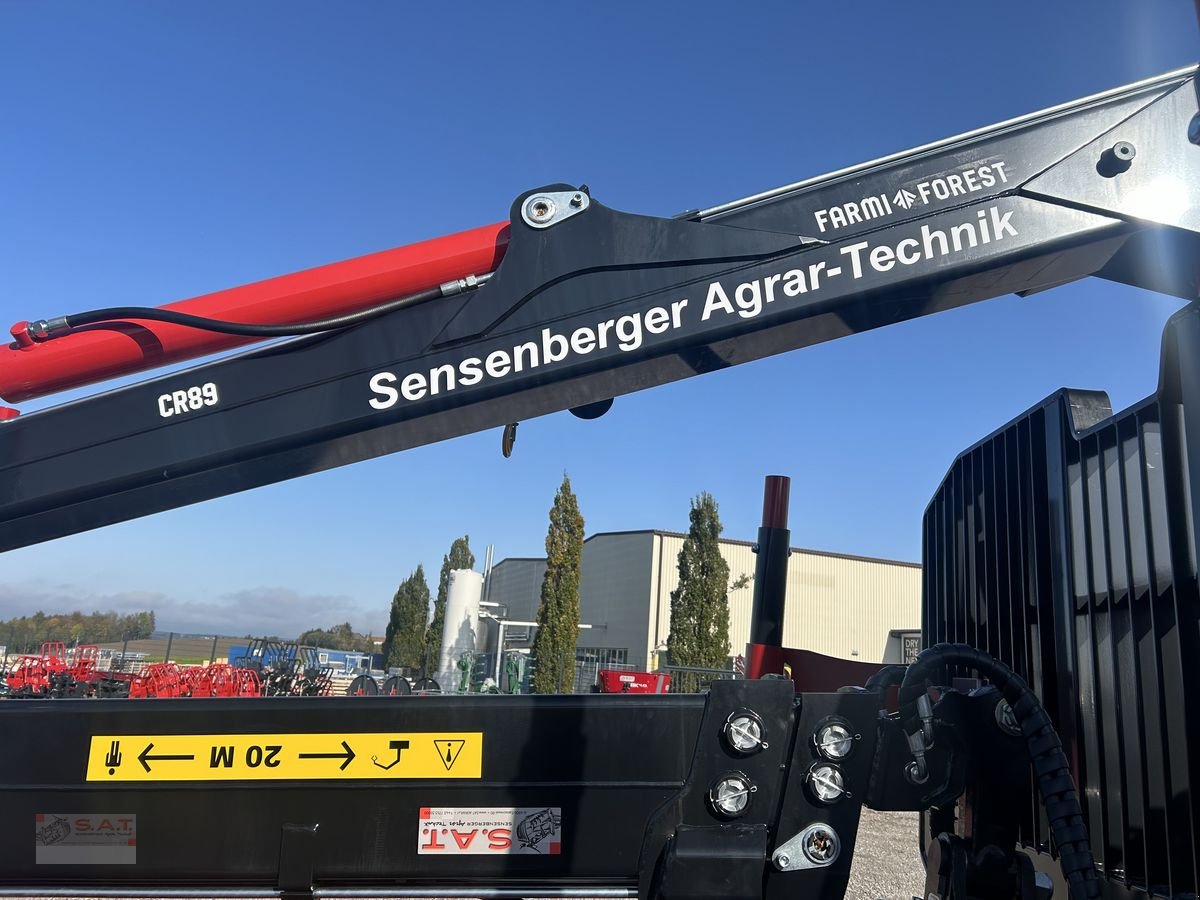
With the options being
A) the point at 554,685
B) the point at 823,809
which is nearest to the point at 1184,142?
the point at 823,809

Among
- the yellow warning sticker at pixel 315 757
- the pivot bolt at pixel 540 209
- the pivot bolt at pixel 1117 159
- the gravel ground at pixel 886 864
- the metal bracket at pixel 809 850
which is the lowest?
the gravel ground at pixel 886 864

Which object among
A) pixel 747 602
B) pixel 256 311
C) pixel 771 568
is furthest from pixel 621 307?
pixel 747 602

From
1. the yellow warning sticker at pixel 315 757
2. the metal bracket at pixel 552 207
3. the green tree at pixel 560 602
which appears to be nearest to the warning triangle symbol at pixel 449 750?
the yellow warning sticker at pixel 315 757

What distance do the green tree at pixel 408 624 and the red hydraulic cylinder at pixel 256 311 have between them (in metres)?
41.8

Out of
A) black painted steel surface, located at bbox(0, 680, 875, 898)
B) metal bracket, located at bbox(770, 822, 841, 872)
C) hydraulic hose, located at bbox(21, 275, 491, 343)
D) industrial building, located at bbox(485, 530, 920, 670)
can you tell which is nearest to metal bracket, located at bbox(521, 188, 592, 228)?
hydraulic hose, located at bbox(21, 275, 491, 343)

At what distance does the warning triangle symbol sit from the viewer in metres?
2.39

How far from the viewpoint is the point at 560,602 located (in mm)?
32219

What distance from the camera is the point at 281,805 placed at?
239 centimetres

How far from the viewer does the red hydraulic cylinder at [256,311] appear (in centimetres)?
255

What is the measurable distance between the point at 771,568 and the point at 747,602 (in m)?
36.5

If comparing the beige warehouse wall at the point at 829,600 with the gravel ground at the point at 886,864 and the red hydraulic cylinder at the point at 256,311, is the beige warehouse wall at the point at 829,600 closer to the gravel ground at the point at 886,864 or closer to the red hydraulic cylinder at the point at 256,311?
the gravel ground at the point at 886,864

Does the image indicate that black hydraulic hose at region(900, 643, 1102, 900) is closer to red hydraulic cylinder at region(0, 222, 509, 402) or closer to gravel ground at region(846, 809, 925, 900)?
red hydraulic cylinder at region(0, 222, 509, 402)

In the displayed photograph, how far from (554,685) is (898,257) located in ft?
97.2

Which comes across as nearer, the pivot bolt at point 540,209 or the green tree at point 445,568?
the pivot bolt at point 540,209
